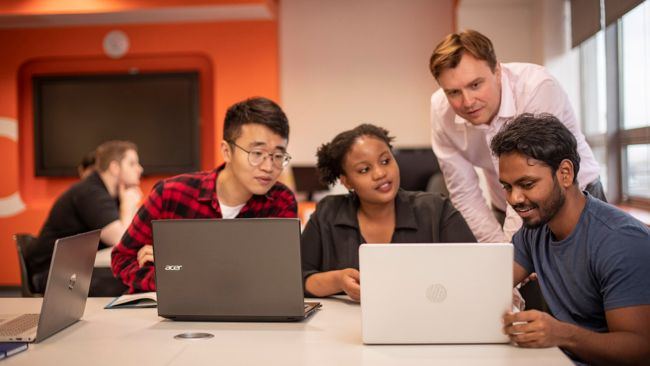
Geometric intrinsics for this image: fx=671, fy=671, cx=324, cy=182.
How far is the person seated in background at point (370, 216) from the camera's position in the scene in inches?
87.7

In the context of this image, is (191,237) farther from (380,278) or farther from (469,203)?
(469,203)

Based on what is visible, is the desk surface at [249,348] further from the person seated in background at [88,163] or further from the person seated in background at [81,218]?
the person seated in background at [88,163]

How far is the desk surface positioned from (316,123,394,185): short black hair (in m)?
0.71

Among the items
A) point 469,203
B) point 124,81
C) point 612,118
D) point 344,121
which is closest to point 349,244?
point 469,203

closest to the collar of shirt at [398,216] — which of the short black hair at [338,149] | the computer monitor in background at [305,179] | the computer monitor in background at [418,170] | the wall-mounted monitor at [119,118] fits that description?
the short black hair at [338,149]

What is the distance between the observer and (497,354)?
138cm

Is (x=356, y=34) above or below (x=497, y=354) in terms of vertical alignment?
above

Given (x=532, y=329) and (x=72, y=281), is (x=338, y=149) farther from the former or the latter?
(x=532, y=329)

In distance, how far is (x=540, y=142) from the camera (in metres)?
1.66

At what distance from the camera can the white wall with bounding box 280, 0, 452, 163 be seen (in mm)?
6004

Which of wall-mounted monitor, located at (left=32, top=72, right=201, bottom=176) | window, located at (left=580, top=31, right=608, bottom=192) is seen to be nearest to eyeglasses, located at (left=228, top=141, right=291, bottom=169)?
window, located at (left=580, top=31, right=608, bottom=192)

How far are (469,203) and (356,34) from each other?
3.63 m

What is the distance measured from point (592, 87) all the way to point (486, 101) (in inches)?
116

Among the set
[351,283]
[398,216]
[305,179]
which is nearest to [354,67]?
[305,179]
